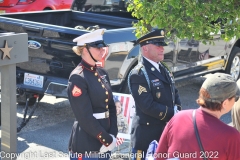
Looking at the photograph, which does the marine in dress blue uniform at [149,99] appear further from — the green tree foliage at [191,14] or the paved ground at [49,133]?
the paved ground at [49,133]

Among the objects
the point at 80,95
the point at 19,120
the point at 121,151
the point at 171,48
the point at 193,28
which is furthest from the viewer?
the point at 171,48

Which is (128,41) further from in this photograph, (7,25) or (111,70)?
(7,25)

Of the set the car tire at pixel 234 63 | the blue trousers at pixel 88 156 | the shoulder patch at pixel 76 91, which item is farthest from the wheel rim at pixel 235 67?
the shoulder patch at pixel 76 91

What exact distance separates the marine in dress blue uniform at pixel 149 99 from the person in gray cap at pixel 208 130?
40.7 inches

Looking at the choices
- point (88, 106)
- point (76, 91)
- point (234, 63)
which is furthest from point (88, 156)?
point (234, 63)

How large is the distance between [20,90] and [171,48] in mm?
2561

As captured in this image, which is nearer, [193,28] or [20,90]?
[193,28]

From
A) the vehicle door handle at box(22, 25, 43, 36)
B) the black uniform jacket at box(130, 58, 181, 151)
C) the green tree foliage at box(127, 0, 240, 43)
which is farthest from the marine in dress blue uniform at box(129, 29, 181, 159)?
the vehicle door handle at box(22, 25, 43, 36)

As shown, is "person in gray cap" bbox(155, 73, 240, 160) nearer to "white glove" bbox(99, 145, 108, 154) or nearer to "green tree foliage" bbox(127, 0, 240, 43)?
"white glove" bbox(99, 145, 108, 154)

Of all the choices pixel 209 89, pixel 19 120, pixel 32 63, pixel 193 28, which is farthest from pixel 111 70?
pixel 209 89

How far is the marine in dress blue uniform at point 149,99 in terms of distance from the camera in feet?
13.3

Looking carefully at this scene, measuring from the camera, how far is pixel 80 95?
3.69 metres

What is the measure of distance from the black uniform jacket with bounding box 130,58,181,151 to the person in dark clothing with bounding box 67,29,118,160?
288 mm

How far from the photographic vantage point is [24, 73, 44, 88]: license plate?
6691mm
